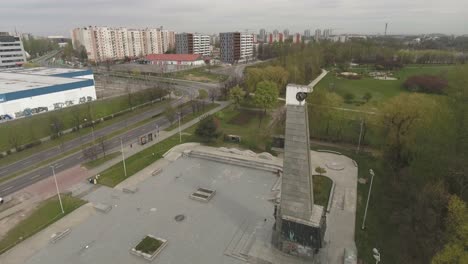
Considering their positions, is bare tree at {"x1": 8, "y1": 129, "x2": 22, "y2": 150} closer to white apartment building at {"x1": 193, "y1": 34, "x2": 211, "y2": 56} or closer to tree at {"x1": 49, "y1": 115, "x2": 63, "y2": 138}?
tree at {"x1": 49, "y1": 115, "x2": 63, "y2": 138}

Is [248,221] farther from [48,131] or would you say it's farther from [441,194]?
[48,131]

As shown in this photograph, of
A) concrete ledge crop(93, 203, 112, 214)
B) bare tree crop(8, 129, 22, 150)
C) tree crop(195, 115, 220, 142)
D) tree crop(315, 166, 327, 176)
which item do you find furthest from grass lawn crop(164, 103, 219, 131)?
tree crop(315, 166, 327, 176)

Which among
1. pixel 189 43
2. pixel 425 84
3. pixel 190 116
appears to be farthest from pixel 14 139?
pixel 189 43

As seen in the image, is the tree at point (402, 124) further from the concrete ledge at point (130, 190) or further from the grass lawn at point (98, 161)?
the grass lawn at point (98, 161)

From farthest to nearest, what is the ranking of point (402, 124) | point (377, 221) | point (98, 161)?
point (98, 161), point (402, 124), point (377, 221)

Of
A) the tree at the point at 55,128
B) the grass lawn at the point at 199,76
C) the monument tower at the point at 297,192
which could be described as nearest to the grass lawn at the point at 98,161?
the tree at the point at 55,128

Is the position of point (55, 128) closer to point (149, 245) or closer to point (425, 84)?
point (149, 245)

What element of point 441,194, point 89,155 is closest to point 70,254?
point 89,155
